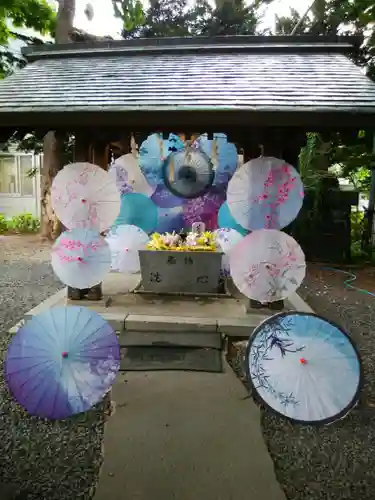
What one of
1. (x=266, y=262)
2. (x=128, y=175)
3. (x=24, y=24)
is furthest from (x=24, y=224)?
(x=266, y=262)

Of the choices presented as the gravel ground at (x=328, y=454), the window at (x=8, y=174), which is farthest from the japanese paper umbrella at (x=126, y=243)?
the window at (x=8, y=174)

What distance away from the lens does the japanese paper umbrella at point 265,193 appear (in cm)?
465

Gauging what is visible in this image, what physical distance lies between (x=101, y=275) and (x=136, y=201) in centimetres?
221

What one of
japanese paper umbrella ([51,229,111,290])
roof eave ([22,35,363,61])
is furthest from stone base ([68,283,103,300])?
roof eave ([22,35,363,61])

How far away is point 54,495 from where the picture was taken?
2.42m

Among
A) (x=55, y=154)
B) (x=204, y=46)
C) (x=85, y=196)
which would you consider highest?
(x=204, y=46)

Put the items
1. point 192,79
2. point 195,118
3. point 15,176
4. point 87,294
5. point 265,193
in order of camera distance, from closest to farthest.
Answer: point 195,118 → point 265,193 → point 192,79 → point 87,294 → point 15,176

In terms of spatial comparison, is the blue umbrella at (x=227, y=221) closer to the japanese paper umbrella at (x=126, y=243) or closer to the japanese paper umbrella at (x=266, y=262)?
the japanese paper umbrella at (x=126, y=243)

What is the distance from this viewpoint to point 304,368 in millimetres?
3141

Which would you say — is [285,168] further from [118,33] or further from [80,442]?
[118,33]

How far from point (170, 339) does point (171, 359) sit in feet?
1.05

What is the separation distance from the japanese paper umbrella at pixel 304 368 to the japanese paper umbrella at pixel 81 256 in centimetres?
259

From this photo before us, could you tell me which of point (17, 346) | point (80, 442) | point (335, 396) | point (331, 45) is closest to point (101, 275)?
point (17, 346)

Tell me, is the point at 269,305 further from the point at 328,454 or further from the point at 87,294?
the point at 87,294
